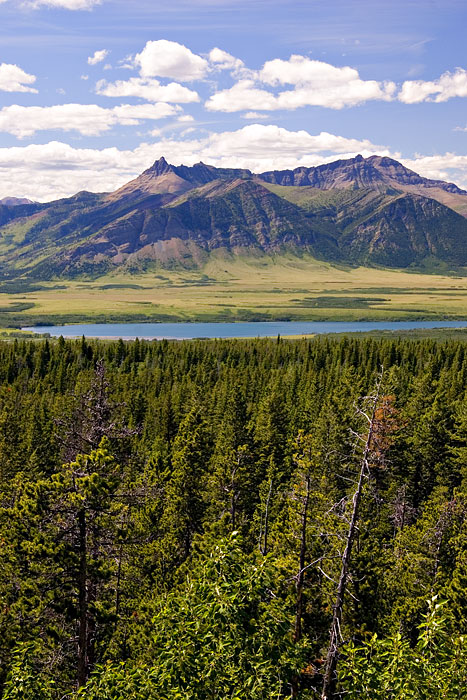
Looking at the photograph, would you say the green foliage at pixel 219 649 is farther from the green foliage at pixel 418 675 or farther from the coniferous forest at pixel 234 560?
the green foliage at pixel 418 675

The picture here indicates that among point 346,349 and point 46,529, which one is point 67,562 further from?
point 346,349

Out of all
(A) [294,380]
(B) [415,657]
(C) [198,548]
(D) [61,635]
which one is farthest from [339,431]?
(A) [294,380]

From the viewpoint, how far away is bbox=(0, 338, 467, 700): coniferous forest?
13.9m

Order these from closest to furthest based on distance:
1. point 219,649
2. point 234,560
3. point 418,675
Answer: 1. point 219,649
2. point 418,675
3. point 234,560

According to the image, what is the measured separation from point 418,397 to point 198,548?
3908 cm

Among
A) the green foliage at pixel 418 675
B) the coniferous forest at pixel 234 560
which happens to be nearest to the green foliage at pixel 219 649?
the coniferous forest at pixel 234 560

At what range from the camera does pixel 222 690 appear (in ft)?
43.9

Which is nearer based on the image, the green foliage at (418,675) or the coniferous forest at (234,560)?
the green foliage at (418,675)

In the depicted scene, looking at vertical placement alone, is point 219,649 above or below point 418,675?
above

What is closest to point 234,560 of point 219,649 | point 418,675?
point 219,649

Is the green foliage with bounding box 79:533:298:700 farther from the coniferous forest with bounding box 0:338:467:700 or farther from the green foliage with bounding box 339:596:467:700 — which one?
the green foliage with bounding box 339:596:467:700

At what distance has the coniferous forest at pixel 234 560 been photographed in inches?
548

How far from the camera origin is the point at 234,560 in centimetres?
1530

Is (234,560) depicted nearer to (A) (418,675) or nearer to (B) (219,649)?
(B) (219,649)
